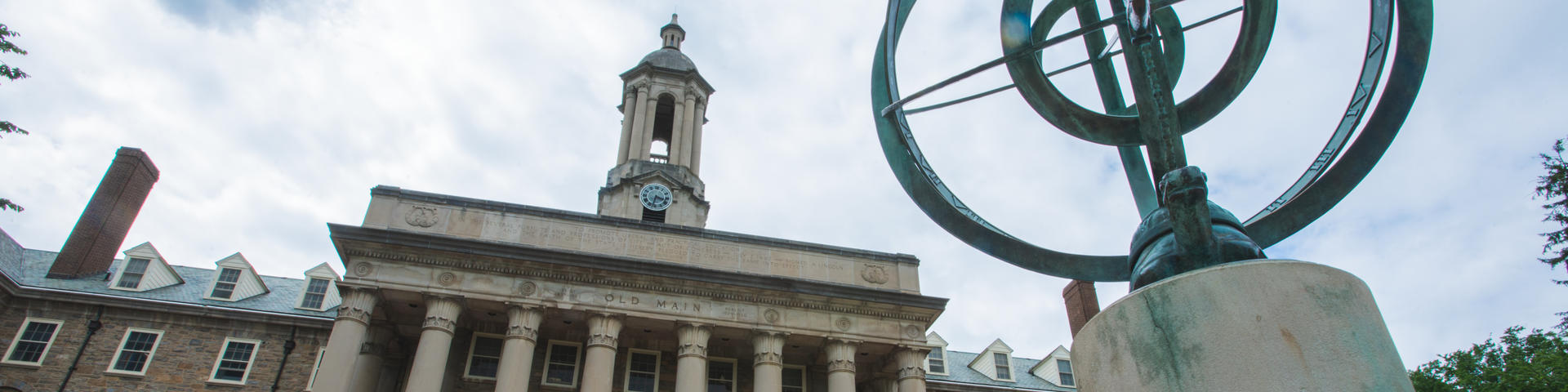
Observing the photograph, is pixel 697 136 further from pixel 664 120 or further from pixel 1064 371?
pixel 1064 371

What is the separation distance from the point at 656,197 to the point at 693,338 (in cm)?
1163

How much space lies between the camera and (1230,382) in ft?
14.5

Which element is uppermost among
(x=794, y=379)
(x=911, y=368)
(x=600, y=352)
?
(x=794, y=379)

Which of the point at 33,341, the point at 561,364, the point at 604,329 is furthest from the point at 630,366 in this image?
the point at 33,341

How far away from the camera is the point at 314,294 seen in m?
32.2

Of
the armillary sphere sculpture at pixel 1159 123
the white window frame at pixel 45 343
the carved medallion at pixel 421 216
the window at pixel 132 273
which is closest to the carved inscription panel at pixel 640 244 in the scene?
the carved medallion at pixel 421 216

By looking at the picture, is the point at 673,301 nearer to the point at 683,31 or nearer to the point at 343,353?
the point at 343,353

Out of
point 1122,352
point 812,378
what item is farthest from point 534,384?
point 1122,352

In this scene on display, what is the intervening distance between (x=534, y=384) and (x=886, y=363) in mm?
11517

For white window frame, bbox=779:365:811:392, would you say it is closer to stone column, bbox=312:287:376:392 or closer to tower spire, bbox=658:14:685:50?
stone column, bbox=312:287:376:392

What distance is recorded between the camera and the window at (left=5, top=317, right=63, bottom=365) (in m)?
27.8

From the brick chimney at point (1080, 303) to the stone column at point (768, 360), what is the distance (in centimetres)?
1977

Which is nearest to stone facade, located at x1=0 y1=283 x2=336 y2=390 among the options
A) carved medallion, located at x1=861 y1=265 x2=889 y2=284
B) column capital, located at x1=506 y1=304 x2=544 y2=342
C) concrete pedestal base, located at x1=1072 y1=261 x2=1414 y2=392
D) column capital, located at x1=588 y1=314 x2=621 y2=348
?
column capital, located at x1=506 y1=304 x2=544 y2=342

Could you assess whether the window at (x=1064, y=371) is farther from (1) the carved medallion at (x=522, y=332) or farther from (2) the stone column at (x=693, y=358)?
(1) the carved medallion at (x=522, y=332)
